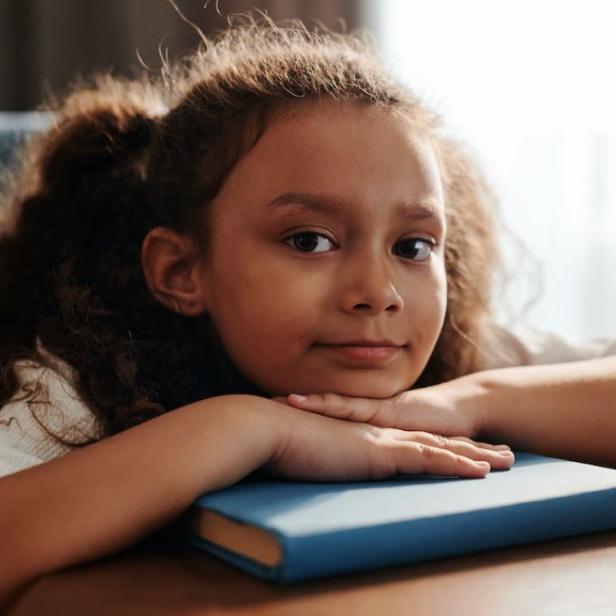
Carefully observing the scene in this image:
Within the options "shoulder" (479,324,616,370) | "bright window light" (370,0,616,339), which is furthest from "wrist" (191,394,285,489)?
"bright window light" (370,0,616,339)

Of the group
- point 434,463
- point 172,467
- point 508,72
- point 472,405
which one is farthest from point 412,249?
point 508,72

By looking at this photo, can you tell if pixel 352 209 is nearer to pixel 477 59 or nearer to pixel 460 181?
pixel 460 181

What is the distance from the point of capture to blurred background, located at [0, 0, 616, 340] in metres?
2.24

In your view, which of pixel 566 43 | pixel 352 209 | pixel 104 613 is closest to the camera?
pixel 104 613

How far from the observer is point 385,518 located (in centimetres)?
64

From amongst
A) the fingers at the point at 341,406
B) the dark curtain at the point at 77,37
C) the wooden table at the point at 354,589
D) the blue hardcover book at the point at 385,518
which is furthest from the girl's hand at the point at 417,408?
the dark curtain at the point at 77,37

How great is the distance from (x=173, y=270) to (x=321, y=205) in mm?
212

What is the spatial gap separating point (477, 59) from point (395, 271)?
4.81ft

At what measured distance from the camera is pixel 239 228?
984mm

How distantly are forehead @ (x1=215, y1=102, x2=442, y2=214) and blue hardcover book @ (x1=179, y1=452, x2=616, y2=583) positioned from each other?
29cm

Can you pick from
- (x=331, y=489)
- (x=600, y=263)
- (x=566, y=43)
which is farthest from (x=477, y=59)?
(x=331, y=489)

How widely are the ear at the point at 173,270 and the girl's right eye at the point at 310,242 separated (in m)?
0.14

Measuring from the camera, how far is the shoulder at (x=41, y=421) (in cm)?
89

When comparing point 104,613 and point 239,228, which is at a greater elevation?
point 239,228
